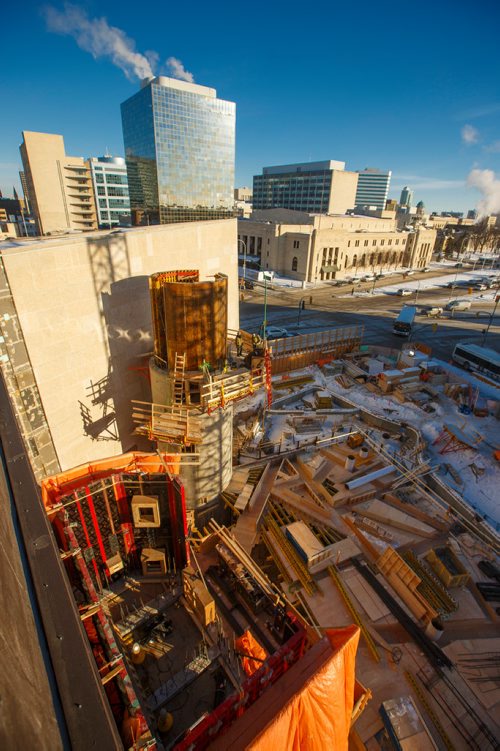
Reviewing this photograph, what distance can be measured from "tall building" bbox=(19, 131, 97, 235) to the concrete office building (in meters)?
75.8

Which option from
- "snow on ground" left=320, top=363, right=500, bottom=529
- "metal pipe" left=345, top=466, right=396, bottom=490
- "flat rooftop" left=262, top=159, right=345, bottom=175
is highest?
"flat rooftop" left=262, top=159, right=345, bottom=175

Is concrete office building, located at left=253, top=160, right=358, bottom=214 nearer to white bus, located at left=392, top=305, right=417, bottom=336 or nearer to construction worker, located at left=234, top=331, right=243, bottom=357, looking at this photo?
white bus, located at left=392, top=305, right=417, bottom=336

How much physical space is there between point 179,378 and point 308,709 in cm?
1098

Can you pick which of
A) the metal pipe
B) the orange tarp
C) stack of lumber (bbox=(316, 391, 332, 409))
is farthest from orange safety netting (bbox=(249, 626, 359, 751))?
stack of lumber (bbox=(316, 391, 332, 409))

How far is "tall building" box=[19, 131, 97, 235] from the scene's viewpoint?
307 feet

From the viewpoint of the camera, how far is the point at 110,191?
11888cm

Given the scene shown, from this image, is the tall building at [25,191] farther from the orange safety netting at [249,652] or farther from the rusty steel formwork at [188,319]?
the orange safety netting at [249,652]

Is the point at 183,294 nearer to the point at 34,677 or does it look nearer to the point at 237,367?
the point at 237,367

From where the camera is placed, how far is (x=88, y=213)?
106938 millimetres

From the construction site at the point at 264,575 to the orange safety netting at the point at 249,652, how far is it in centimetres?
4

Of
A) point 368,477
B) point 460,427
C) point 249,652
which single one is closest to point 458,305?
point 460,427

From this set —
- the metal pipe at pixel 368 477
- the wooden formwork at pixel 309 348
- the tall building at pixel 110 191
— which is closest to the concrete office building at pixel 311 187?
the tall building at pixel 110 191

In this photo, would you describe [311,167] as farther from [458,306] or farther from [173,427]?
[173,427]

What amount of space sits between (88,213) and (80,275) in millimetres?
111812
